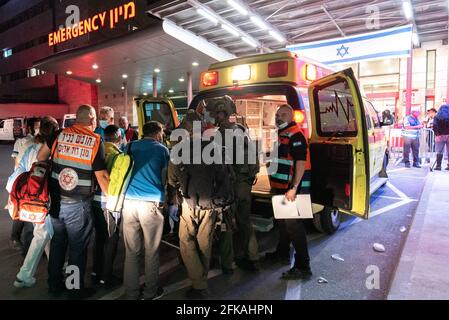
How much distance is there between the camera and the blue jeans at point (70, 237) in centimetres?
317

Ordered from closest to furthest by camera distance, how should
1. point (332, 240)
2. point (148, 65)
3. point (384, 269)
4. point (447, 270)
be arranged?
point (447, 270), point (384, 269), point (332, 240), point (148, 65)

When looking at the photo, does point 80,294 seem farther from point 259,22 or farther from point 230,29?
point 230,29

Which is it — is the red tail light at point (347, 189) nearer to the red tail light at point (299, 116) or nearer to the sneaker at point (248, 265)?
the red tail light at point (299, 116)

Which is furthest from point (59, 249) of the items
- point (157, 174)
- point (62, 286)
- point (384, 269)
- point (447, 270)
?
point (447, 270)

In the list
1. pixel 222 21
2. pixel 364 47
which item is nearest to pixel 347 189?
pixel 364 47

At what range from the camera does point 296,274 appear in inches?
140

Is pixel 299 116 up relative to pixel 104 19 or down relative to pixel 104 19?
down

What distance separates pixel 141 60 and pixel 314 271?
1402cm

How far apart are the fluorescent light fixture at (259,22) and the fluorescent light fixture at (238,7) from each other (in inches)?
13.6

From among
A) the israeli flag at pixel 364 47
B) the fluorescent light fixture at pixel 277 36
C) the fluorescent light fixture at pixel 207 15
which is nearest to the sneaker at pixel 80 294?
the israeli flag at pixel 364 47

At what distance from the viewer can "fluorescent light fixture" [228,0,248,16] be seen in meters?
8.43
